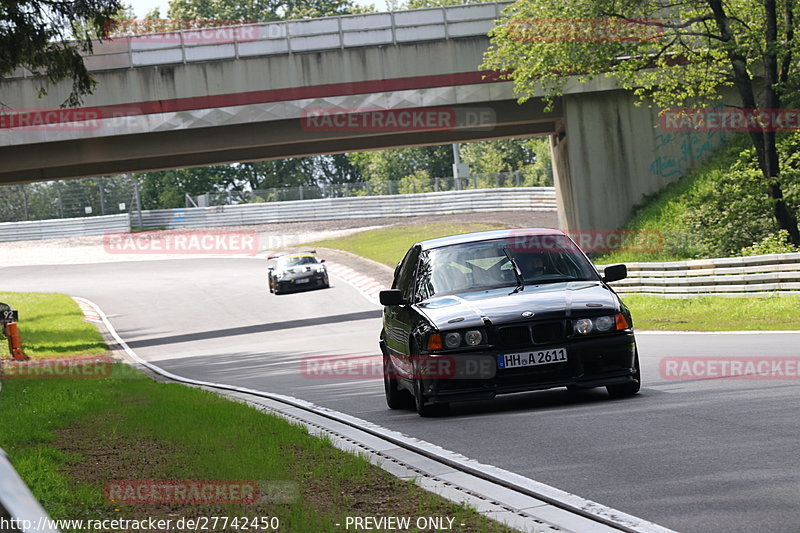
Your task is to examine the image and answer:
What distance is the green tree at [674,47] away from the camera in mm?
25609

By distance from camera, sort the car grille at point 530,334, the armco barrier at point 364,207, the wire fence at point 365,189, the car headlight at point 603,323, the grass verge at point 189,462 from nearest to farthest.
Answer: the grass verge at point 189,462
the car grille at point 530,334
the car headlight at point 603,323
the armco barrier at point 364,207
the wire fence at point 365,189

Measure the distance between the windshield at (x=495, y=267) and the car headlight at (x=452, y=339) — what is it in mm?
1073

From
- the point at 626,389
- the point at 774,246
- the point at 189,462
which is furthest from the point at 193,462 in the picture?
the point at 774,246

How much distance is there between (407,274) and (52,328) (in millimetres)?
27740

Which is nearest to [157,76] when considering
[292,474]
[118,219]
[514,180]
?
[292,474]

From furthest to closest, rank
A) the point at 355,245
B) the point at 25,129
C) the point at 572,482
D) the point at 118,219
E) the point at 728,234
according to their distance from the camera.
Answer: the point at 118,219, the point at 355,245, the point at 25,129, the point at 728,234, the point at 572,482

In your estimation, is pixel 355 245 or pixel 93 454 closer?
pixel 93 454

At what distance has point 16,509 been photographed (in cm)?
244

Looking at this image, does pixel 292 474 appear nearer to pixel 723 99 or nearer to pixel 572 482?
pixel 572 482

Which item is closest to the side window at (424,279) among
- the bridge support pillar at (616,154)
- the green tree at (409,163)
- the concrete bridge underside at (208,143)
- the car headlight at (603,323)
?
the car headlight at (603,323)

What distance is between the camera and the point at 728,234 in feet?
94.3

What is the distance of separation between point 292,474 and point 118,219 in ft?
252

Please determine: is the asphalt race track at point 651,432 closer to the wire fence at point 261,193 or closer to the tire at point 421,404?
the tire at point 421,404

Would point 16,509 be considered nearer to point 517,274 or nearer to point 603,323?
point 603,323
